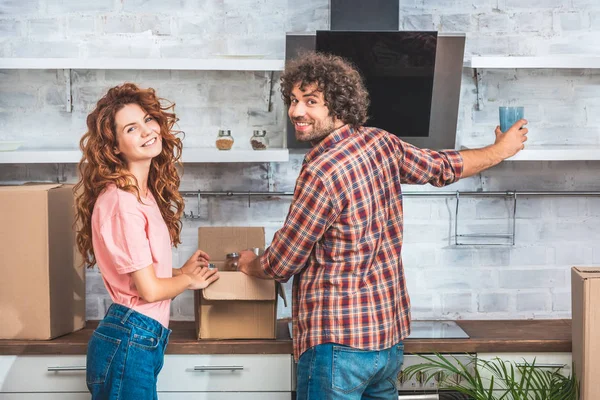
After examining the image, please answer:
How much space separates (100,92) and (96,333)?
1.25m

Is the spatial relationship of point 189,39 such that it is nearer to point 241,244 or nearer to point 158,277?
point 241,244

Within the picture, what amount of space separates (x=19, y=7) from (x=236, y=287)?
4.82 feet

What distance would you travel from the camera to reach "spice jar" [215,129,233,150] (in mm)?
2850

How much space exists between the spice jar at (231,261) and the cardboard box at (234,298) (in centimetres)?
5

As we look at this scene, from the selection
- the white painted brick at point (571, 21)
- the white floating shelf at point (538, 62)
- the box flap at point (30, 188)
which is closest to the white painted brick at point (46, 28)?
the box flap at point (30, 188)

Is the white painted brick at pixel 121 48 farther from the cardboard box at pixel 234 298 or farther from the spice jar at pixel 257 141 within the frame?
the cardboard box at pixel 234 298

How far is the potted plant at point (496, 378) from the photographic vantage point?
257cm

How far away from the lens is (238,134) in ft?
10.1

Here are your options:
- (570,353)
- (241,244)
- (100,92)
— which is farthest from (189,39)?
(570,353)

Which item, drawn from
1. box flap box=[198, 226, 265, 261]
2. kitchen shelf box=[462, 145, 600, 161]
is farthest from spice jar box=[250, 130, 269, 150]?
kitchen shelf box=[462, 145, 600, 161]

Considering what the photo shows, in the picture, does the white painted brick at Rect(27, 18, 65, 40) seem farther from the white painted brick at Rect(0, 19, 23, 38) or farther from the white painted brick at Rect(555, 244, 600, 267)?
the white painted brick at Rect(555, 244, 600, 267)

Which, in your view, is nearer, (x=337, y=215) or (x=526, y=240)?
(x=337, y=215)

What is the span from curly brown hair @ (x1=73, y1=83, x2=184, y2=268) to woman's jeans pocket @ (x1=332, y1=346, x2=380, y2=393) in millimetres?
696

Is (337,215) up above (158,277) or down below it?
above
